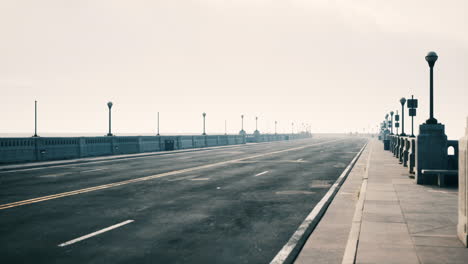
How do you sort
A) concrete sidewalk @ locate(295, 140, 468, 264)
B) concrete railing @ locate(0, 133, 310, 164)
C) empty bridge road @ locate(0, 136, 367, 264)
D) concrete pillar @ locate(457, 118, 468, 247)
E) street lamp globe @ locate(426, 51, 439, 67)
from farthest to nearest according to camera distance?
concrete railing @ locate(0, 133, 310, 164)
street lamp globe @ locate(426, 51, 439, 67)
empty bridge road @ locate(0, 136, 367, 264)
concrete pillar @ locate(457, 118, 468, 247)
concrete sidewalk @ locate(295, 140, 468, 264)

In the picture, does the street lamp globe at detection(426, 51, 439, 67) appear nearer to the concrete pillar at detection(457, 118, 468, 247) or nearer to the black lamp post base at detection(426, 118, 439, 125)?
the black lamp post base at detection(426, 118, 439, 125)

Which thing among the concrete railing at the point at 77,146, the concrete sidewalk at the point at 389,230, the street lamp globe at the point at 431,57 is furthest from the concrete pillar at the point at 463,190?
the concrete railing at the point at 77,146

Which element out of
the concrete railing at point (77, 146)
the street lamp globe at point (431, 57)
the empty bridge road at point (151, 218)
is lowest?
the empty bridge road at point (151, 218)

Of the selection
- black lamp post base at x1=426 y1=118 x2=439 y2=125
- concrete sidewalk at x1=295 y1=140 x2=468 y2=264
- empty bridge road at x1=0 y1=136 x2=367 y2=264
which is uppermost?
black lamp post base at x1=426 y1=118 x2=439 y2=125

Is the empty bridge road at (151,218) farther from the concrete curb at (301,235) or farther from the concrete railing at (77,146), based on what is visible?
the concrete railing at (77,146)

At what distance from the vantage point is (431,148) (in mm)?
14508

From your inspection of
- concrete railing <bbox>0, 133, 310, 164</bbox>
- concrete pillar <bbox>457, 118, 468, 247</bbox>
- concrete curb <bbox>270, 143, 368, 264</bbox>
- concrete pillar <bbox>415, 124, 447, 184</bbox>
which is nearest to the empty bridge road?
concrete curb <bbox>270, 143, 368, 264</bbox>

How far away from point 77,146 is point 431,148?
24788 mm

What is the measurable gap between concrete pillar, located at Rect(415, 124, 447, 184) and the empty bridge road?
3.44 metres

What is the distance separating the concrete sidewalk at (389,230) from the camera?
618 centimetres

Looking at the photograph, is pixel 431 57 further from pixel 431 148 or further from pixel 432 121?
pixel 431 148

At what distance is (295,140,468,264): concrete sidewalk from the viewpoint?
6.18 m

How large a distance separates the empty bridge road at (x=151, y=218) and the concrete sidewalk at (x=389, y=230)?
2.61 feet

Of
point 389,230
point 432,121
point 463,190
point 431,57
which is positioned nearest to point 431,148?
point 432,121
